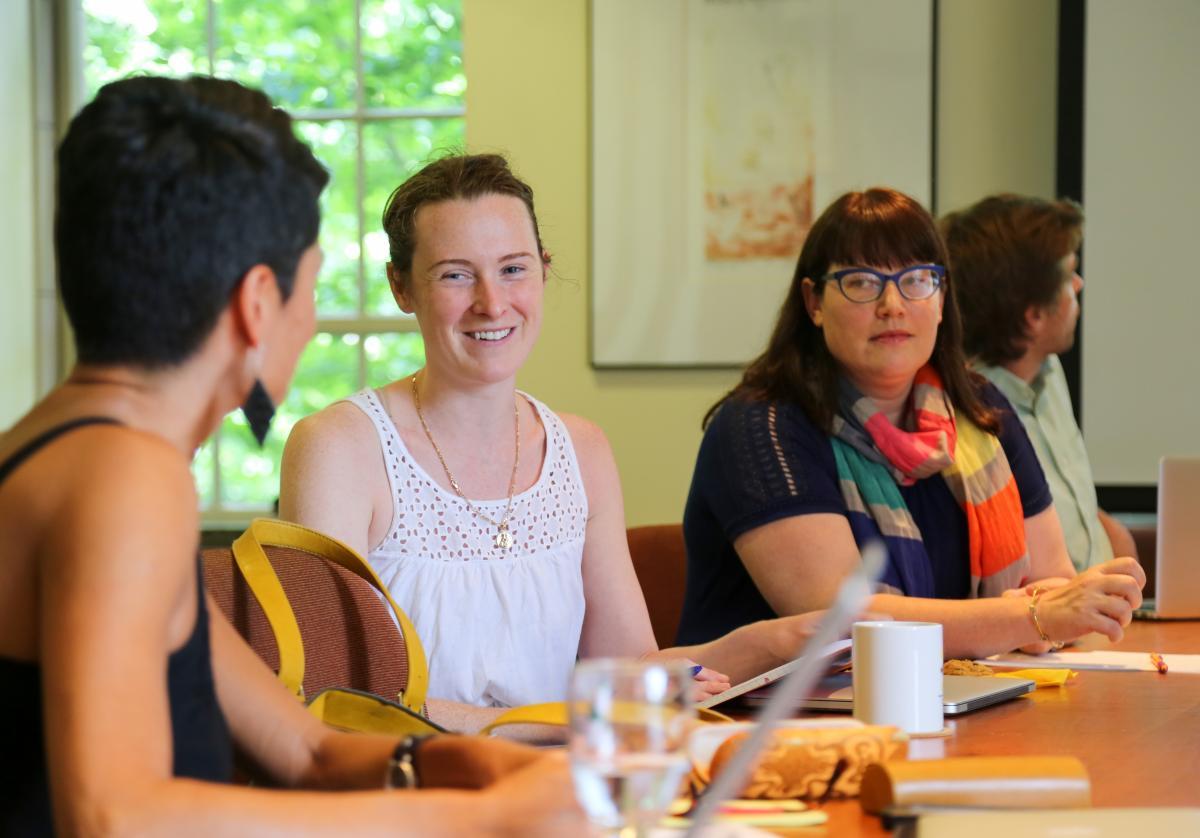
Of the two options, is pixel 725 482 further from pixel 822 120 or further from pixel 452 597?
pixel 822 120

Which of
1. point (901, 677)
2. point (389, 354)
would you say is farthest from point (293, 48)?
point (901, 677)

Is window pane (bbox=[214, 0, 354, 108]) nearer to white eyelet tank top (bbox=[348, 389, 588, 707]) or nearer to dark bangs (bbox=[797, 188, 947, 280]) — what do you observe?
dark bangs (bbox=[797, 188, 947, 280])

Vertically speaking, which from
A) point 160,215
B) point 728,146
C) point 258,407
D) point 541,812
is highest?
point 728,146

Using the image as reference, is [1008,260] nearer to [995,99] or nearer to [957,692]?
[995,99]

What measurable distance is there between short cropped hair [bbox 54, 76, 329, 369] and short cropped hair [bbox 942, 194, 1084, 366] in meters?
2.47

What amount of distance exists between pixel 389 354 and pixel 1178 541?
265 centimetres

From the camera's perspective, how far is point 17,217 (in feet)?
14.8

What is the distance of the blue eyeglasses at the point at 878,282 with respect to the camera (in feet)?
7.77

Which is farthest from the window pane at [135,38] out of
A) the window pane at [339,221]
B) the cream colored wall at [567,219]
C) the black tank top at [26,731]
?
the black tank top at [26,731]

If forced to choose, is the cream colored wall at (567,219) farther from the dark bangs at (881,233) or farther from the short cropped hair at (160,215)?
the short cropped hair at (160,215)

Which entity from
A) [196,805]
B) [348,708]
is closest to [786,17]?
[348,708]

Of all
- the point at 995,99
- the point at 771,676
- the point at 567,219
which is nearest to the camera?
the point at 771,676

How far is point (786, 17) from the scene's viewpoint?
381 centimetres

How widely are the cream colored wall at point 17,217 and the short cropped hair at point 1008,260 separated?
287 centimetres
